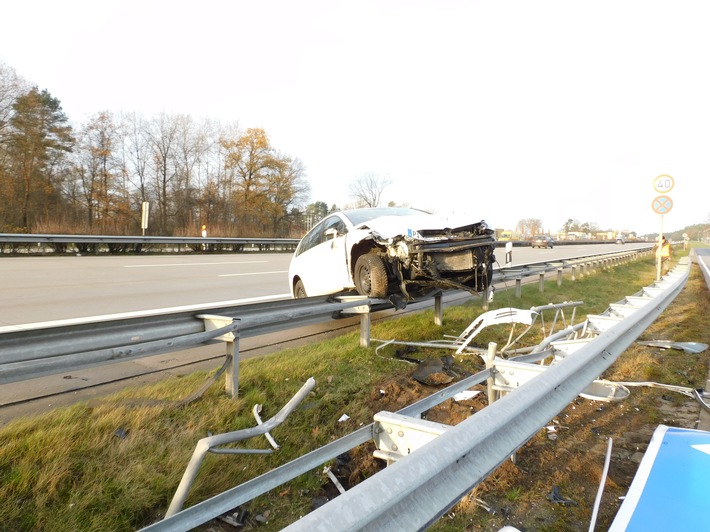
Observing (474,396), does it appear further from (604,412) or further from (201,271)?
(201,271)

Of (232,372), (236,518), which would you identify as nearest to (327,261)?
(232,372)

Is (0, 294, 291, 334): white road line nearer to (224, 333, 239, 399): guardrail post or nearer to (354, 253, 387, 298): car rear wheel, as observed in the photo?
(224, 333, 239, 399): guardrail post

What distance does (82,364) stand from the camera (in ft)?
8.96

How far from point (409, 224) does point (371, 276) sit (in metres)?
0.86

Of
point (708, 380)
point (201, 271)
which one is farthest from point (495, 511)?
point (201, 271)

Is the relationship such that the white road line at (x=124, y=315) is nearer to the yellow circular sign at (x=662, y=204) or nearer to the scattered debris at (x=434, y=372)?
the scattered debris at (x=434, y=372)

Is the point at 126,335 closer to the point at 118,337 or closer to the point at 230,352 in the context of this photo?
the point at 118,337

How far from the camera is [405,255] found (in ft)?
17.4

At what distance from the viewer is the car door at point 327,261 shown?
6.33 meters

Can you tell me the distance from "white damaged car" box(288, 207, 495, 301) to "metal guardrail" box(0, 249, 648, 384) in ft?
3.34

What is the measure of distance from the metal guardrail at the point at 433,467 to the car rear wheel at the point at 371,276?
115 inches

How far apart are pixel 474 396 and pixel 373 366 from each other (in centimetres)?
120

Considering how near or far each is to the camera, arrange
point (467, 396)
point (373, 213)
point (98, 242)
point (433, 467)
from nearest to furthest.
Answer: point (433, 467), point (467, 396), point (373, 213), point (98, 242)

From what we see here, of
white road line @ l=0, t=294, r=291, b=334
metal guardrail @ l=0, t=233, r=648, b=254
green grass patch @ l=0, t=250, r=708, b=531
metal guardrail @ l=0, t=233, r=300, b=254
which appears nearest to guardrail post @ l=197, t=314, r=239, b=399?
green grass patch @ l=0, t=250, r=708, b=531
